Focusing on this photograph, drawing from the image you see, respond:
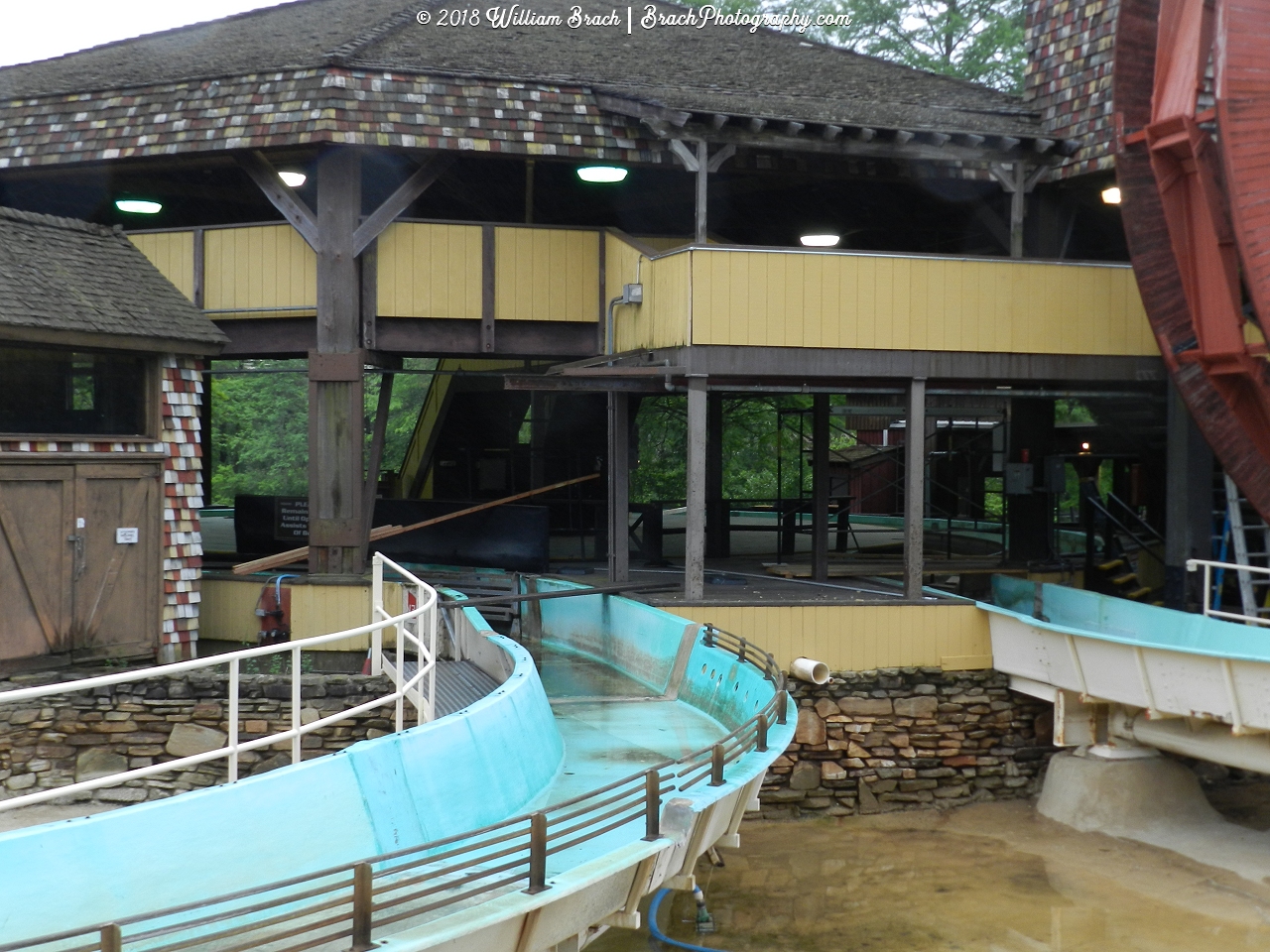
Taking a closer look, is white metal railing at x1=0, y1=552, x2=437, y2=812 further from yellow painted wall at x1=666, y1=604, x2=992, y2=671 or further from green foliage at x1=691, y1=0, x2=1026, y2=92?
green foliage at x1=691, y1=0, x2=1026, y2=92

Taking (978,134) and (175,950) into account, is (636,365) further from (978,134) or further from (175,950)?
(175,950)

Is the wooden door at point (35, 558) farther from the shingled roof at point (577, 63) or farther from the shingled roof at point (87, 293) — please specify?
the shingled roof at point (577, 63)

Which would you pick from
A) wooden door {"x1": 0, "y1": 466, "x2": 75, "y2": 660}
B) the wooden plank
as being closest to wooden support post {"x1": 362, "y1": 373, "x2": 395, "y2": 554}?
the wooden plank

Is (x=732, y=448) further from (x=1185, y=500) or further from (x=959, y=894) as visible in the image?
(x=959, y=894)

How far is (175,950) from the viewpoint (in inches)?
173

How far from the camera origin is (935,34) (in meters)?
33.3

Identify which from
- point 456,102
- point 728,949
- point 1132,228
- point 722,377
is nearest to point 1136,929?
point 728,949

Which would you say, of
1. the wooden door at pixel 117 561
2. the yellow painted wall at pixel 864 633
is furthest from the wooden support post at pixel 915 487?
the wooden door at pixel 117 561

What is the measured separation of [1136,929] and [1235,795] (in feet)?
14.0

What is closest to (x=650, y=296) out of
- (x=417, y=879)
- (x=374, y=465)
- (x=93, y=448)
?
(x=374, y=465)

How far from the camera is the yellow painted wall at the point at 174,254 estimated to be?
49.1ft

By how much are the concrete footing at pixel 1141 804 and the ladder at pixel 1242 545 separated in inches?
79.4

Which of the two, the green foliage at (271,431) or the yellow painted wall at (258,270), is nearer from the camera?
the yellow painted wall at (258,270)

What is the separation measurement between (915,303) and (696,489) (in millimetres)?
2944
